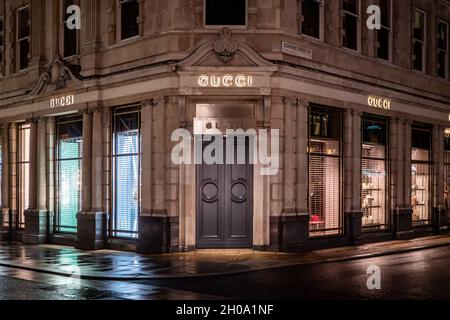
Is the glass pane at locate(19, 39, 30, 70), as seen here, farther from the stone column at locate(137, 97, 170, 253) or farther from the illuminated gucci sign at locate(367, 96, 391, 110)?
the illuminated gucci sign at locate(367, 96, 391, 110)

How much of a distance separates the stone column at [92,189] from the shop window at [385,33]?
1058 centimetres

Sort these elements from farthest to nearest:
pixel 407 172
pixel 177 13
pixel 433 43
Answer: pixel 433 43 → pixel 407 172 → pixel 177 13

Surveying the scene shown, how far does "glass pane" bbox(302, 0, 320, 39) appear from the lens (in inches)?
802

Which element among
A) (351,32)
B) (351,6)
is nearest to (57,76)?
(351,32)

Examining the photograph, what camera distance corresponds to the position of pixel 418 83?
83.6 ft

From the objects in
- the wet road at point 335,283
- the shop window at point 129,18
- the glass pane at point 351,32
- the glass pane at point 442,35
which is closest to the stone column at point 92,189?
the shop window at point 129,18

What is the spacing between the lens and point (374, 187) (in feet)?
76.6

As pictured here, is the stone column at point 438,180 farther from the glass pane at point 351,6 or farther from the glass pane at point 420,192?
the glass pane at point 351,6

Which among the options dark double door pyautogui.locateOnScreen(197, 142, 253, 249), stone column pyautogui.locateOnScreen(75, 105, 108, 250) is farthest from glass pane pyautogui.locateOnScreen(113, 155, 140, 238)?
dark double door pyautogui.locateOnScreen(197, 142, 253, 249)

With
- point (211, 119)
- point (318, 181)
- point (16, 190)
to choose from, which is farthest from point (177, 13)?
point (16, 190)

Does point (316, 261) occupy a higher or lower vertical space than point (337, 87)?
lower

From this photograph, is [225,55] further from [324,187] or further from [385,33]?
[385,33]

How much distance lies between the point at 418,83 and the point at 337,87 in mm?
5894

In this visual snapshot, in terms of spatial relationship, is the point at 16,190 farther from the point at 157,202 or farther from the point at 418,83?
the point at 418,83
